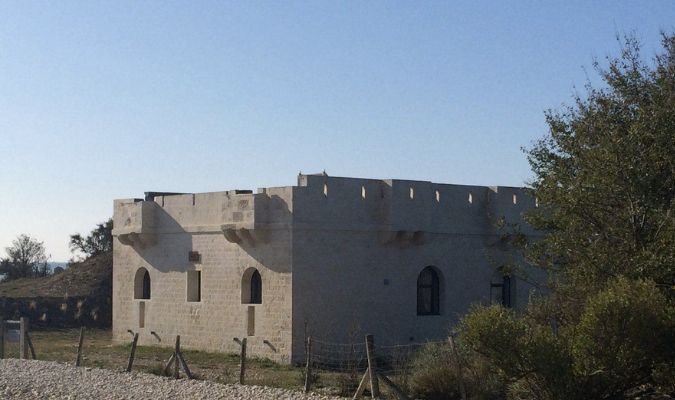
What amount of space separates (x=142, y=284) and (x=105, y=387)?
28.7ft

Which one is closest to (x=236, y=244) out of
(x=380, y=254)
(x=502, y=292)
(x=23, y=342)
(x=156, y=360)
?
(x=156, y=360)

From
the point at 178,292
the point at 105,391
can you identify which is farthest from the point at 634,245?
the point at 178,292

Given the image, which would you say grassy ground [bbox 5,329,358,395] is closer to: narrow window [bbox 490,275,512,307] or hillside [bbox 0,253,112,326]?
hillside [bbox 0,253,112,326]

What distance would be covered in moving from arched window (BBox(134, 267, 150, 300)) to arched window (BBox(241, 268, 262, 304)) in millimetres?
Result: 4812

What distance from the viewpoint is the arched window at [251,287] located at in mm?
23078

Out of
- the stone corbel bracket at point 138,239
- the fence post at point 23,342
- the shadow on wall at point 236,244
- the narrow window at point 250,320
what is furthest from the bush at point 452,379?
the stone corbel bracket at point 138,239

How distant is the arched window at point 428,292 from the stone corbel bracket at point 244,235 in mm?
4256

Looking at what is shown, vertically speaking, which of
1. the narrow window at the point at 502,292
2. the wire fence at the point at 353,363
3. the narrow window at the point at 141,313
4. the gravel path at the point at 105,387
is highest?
the narrow window at the point at 502,292

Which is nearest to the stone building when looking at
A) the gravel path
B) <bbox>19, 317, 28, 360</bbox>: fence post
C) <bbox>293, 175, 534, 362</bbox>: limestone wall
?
<bbox>293, 175, 534, 362</bbox>: limestone wall

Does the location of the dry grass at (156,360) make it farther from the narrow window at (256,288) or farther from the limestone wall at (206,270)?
the narrow window at (256,288)

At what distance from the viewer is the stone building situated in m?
22.0

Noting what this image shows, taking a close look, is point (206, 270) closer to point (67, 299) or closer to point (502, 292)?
point (502, 292)

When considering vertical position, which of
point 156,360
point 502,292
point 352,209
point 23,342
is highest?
point 352,209

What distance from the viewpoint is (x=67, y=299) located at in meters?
34.1
